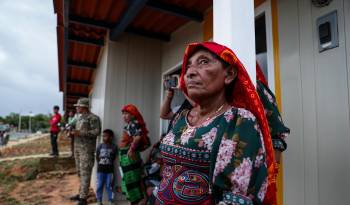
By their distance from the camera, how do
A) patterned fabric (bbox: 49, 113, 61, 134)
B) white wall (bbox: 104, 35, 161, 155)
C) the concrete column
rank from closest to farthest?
the concrete column < white wall (bbox: 104, 35, 161, 155) < patterned fabric (bbox: 49, 113, 61, 134)

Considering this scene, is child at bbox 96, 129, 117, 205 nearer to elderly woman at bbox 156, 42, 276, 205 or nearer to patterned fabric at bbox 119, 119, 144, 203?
patterned fabric at bbox 119, 119, 144, 203

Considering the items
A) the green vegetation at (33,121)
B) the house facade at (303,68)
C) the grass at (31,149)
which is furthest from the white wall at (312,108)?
the green vegetation at (33,121)

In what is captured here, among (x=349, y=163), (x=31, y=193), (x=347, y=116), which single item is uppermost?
(x=347, y=116)

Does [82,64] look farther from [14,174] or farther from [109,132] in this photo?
[14,174]

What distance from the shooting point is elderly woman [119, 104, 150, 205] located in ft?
11.3

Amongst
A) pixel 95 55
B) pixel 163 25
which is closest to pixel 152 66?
pixel 163 25

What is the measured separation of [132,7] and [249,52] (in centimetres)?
237

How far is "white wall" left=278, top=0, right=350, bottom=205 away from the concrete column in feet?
2.88

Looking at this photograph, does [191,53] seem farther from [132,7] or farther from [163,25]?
[163,25]

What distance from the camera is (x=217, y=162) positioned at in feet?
3.01

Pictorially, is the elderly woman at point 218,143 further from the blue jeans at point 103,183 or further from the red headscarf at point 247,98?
the blue jeans at point 103,183

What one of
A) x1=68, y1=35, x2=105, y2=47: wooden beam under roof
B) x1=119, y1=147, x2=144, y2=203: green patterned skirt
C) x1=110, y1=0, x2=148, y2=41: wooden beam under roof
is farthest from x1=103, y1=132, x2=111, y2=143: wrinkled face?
x1=68, y1=35, x2=105, y2=47: wooden beam under roof

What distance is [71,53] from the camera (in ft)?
19.8

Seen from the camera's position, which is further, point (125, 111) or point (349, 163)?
point (125, 111)
